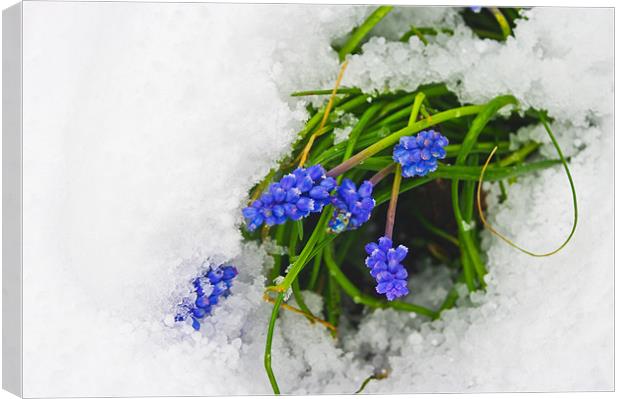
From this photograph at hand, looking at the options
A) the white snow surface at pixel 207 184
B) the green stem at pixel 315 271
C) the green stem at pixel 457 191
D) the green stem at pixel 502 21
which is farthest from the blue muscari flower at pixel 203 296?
the green stem at pixel 502 21

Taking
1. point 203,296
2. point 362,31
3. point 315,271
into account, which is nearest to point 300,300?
point 315,271

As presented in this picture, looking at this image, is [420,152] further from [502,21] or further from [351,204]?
[502,21]

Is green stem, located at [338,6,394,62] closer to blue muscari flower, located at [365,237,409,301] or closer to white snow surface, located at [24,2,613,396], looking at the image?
white snow surface, located at [24,2,613,396]

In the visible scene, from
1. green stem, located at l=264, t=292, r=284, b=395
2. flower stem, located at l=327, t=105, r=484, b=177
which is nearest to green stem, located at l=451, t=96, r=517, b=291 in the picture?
flower stem, located at l=327, t=105, r=484, b=177

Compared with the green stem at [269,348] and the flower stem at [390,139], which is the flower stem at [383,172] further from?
the green stem at [269,348]

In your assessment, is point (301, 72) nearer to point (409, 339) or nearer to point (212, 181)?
point (212, 181)

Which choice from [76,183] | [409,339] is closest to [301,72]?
[76,183]
